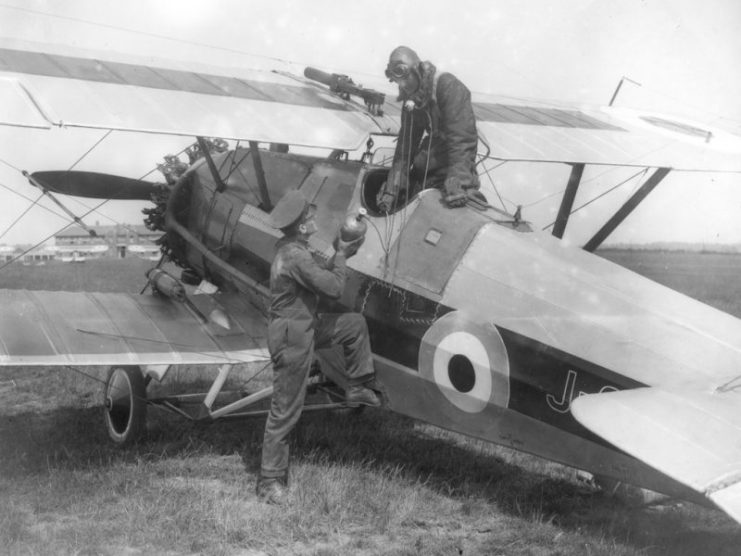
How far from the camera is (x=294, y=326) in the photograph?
15.5ft

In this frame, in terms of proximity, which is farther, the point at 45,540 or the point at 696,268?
the point at 696,268

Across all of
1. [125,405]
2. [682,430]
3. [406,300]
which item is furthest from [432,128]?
[125,405]

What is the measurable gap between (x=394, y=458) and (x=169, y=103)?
2868 mm

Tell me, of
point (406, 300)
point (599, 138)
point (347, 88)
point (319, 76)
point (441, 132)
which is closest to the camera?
point (406, 300)

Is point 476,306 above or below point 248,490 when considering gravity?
above

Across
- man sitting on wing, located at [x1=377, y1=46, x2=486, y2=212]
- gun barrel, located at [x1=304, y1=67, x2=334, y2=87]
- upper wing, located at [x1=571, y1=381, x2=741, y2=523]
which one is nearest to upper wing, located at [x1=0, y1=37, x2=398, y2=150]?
gun barrel, located at [x1=304, y1=67, x2=334, y2=87]

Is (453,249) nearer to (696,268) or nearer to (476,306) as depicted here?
(476,306)

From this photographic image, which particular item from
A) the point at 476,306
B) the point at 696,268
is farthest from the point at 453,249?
the point at 696,268

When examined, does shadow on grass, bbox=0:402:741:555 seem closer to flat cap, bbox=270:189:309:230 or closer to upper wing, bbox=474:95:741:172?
flat cap, bbox=270:189:309:230

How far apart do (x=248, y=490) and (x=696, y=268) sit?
68.9 feet

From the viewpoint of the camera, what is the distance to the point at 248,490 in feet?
16.0

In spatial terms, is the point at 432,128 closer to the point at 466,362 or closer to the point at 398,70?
the point at 398,70

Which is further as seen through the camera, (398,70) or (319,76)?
(319,76)

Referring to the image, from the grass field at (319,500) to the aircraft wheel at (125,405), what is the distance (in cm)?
13
